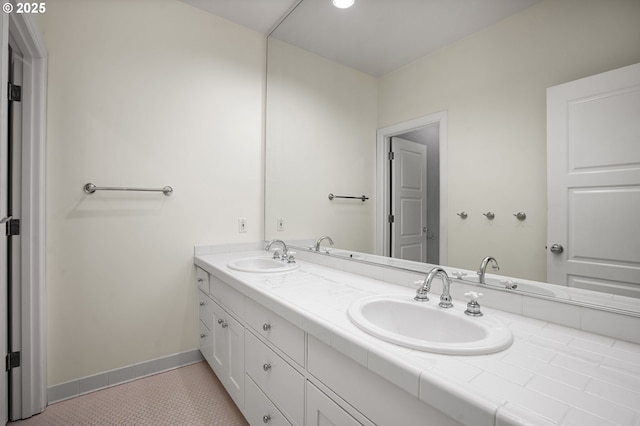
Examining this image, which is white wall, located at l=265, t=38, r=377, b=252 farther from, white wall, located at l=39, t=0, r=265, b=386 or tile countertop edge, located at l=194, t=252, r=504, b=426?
tile countertop edge, located at l=194, t=252, r=504, b=426

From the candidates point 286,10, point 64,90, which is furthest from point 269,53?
point 64,90

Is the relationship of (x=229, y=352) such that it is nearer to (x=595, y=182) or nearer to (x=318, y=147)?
(x=318, y=147)

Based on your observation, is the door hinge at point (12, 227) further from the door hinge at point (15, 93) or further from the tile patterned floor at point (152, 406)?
the tile patterned floor at point (152, 406)

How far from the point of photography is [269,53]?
2.39m

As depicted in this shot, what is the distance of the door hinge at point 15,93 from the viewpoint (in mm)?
1506

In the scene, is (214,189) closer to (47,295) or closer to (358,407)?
(47,295)

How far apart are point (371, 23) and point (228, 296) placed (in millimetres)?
1675

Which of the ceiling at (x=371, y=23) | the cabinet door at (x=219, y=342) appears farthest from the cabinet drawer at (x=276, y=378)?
the ceiling at (x=371, y=23)

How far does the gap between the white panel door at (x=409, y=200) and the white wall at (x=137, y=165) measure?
4.18ft

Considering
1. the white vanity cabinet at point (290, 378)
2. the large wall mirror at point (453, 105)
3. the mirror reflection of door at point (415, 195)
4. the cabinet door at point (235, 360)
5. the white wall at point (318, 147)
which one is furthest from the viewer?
the white wall at point (318, 147)

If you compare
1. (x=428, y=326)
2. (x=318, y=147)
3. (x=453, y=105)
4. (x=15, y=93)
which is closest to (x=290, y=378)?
(x=428, y=326)

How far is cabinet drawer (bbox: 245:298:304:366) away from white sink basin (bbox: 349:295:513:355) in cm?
23

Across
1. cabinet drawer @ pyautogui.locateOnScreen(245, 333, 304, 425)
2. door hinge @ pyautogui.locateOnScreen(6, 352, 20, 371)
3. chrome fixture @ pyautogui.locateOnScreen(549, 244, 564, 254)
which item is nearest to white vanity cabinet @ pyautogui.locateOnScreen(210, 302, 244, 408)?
cabinet drawer @ pyautogui.locateOnScreen(245, 333, 304, 425)

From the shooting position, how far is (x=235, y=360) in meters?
1.51
